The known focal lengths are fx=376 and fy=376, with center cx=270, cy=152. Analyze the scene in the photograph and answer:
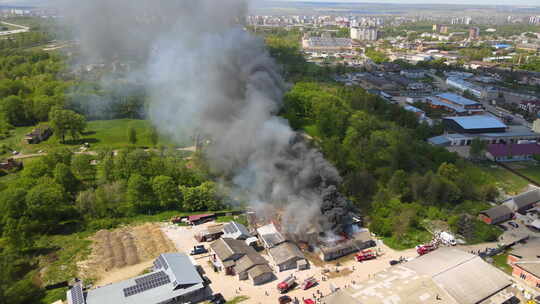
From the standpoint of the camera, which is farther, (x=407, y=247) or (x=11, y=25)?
(x=11, y=25)

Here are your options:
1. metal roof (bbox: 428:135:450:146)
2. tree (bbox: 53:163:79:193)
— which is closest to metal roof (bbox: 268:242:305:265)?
tree (bbox: 53:163:79:193)

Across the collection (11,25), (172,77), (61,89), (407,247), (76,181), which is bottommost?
(407,247)

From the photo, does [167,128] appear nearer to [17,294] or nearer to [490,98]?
[17,294]

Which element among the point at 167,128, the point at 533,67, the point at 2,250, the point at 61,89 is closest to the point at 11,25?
the point at 61,89

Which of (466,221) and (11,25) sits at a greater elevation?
(11,25)

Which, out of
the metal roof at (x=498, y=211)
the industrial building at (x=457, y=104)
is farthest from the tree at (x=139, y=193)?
the industrial building at (x=457, y=104)

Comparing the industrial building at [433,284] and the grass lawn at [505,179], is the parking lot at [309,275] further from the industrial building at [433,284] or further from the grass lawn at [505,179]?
the grass lawn at [505,179]
